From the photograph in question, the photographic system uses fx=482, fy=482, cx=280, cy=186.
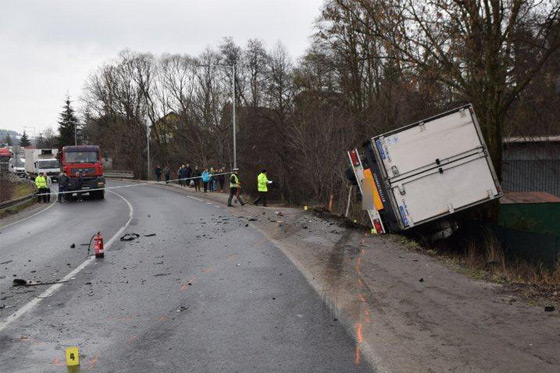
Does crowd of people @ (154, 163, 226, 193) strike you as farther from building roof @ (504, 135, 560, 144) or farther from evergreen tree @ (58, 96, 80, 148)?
evergreen tree @ (58, 96, 80, 148)

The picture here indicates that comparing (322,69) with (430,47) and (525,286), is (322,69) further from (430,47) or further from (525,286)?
(525,286)

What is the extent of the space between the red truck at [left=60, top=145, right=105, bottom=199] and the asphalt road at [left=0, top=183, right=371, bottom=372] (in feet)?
50.8

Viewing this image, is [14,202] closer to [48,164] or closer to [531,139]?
[531,139]

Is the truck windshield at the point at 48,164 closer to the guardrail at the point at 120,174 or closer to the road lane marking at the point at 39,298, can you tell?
the guardrail at the point at 120,174

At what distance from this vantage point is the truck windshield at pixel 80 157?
27203 millimetres

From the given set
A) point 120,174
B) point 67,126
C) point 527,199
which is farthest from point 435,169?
point 67,126

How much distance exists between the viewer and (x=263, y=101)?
52094 millimetres

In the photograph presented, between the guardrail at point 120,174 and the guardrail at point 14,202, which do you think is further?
the guardrail at point 120,174

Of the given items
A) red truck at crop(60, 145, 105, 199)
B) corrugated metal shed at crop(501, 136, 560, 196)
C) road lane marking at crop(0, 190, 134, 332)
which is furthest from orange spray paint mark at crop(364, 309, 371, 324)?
red truck at crop(60, 145, 105, 199)

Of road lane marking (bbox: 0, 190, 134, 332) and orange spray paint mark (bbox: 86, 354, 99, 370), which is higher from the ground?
orange spray paint mark (bbox: 86, 354, 99, 370)

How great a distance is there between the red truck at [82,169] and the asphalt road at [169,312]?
50.8 feet

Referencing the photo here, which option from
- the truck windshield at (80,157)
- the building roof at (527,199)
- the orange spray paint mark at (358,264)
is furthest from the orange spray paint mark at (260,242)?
the truck windshield at (80,157)

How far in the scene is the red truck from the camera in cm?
2684

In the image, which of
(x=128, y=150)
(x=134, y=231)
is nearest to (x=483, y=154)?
(x=134, y=231)
